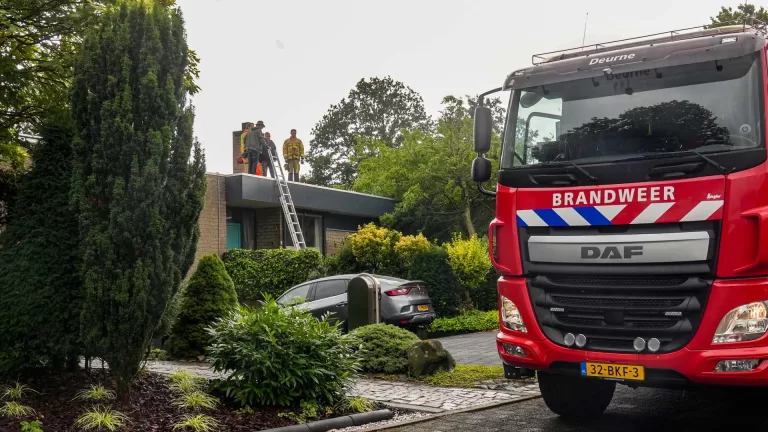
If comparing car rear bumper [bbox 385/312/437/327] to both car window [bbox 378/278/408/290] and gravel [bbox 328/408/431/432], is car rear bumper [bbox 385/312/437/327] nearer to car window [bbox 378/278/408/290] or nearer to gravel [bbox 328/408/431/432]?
car window [bbox 378/278/408/290]

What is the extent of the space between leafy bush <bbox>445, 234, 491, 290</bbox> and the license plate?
14.0 metres

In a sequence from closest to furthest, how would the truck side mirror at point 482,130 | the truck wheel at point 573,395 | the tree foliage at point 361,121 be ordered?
the truck side mirror at point 482,130
the truck wheel at point 573,395
the tree foliage at point 361,121

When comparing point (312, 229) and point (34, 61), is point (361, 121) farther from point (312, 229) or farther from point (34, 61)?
point (34, 61)

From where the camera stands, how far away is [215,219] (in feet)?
72.7

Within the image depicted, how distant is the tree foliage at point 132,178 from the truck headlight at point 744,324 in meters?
4.89

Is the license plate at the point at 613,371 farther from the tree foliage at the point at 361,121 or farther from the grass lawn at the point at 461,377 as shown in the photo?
the tree foliage at the point at 361,121

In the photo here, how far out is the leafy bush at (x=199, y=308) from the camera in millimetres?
12891

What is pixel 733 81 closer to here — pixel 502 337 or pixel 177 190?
pixel 502 337

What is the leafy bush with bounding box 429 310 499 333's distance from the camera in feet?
61.3

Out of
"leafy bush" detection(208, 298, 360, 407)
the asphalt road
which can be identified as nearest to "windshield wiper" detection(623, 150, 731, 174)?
the asphalt road

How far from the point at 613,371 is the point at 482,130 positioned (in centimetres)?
257

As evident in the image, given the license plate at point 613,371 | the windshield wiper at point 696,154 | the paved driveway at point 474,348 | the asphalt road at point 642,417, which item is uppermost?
the windshield wiper at point 696,154

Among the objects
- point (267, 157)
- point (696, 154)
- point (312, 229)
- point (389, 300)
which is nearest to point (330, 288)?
point (389, 300)

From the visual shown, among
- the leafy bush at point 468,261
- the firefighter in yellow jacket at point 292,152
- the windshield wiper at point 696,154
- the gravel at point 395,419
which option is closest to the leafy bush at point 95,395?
the gravel at point 395,419
